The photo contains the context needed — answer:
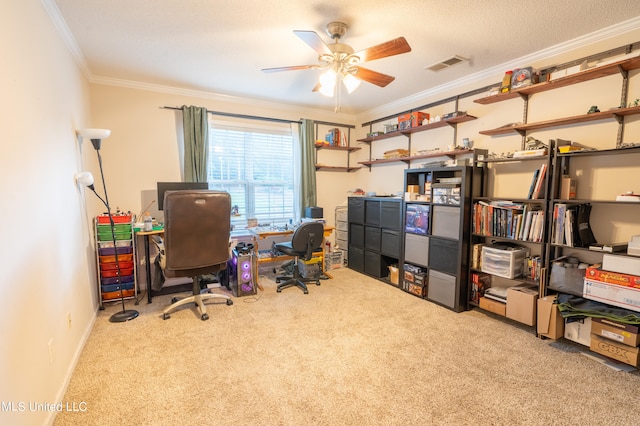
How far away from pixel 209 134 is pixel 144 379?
9.61 feet

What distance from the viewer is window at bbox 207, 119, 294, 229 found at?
13.6 ft

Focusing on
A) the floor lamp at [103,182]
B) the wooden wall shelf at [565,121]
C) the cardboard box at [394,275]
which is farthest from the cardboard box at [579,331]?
the floor lamp at [103,182]

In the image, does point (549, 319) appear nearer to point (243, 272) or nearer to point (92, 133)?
point (243, 272)

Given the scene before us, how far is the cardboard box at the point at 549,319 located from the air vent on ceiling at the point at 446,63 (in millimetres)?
2336

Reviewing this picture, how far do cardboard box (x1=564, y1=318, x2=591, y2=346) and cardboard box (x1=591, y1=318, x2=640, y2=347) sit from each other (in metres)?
0.08

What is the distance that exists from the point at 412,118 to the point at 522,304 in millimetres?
2516

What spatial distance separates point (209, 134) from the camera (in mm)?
3928

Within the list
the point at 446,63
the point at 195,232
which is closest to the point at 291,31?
the point at 446,63

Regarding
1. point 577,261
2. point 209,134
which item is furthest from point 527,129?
point 209,134

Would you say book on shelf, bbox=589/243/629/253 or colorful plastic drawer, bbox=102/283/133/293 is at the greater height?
book on shelf, bbox=589/243/629/253

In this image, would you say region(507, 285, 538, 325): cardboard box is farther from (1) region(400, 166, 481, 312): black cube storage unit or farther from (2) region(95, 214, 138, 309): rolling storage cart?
(2) region(95, 214, 138, 309): rolling storage cart

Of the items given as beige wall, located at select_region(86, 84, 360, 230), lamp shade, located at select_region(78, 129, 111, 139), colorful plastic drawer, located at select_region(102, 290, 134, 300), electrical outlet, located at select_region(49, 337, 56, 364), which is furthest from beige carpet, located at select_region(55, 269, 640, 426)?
lamp shade, located at select_region(78, 129, 111, 139)

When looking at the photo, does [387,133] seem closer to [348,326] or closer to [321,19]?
[321,19]

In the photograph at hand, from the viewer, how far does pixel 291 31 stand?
2412mm
